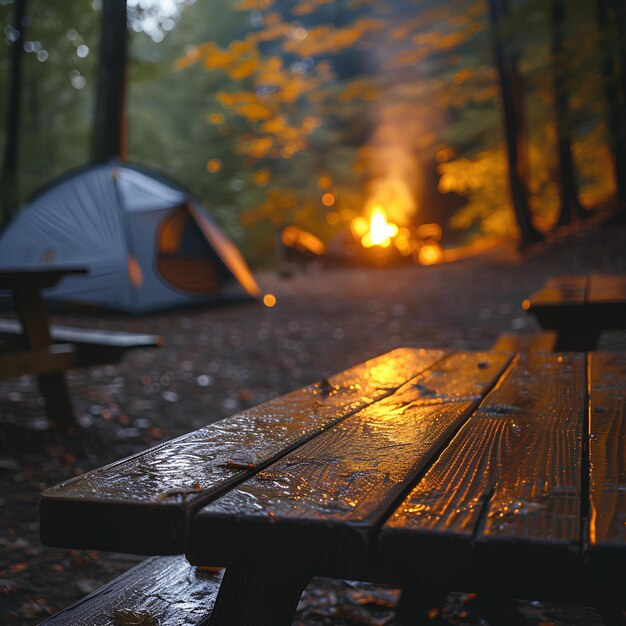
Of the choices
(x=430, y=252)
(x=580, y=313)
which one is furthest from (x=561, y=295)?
(x=430, y=252)

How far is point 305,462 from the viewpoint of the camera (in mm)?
1282

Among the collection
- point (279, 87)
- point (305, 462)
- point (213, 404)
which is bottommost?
point (213, 404)

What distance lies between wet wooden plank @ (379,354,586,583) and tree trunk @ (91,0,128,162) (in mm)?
11716

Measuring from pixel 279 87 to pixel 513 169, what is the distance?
1287 cm

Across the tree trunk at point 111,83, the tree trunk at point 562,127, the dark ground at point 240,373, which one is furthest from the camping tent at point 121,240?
the tree trunk at point 562,127

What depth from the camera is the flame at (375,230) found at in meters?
19.4

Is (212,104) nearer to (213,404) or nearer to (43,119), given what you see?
(43,119)

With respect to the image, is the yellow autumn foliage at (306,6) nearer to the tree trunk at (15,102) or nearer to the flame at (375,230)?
the flame at (375,230)

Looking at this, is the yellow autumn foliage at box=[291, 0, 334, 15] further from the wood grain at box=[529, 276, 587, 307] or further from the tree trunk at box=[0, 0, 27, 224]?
the wood grain at box=[529, 276, 587, 307]

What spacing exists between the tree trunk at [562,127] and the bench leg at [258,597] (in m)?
12.4

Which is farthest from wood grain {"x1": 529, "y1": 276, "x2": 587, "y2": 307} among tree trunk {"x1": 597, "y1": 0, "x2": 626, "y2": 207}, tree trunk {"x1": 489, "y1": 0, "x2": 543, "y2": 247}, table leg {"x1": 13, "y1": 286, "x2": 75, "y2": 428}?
tree trunk {"x1": 489, "y1": 0, "x2": 543, "y2": 247}

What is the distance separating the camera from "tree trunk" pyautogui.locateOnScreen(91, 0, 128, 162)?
12.2 m

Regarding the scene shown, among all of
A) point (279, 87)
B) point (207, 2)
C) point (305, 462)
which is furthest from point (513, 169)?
point (207, 2)

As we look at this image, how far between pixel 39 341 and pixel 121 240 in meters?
5.74
